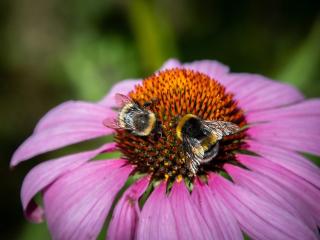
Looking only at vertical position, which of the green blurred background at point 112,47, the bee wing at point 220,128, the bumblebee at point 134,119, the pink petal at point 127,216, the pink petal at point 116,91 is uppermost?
the green blurred background at point 112,47

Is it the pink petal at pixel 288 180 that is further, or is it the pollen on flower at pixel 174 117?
the pollen on flower at pixel 174 117

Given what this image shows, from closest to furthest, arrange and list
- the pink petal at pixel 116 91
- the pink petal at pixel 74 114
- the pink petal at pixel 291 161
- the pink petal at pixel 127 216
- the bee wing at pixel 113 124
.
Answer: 1. the pink petal at pixel 127 216
2. the pink petal at pixel 291 161
3. the bee wing at pixel 113 124
4. the pink petal at pixel 74 114
5. the pink petal at pixel 116 91

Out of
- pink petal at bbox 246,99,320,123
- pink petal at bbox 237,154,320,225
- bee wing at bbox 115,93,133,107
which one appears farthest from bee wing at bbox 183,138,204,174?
pink petal at bbox 246,99,320,123

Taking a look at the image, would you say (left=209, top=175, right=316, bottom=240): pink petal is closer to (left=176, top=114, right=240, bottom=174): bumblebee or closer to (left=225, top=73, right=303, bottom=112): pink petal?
(left=176, top=114, right=240, bottom=174): bumblebee

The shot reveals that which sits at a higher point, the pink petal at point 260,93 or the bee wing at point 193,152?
the pink petal at point 260,93

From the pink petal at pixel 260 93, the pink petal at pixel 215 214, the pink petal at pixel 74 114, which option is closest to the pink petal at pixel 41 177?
the pink petal at pixel 74 114

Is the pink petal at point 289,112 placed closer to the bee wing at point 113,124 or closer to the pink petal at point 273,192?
the pink petal at point 273,192

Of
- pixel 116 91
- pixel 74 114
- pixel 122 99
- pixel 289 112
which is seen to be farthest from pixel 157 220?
pixel 116 91

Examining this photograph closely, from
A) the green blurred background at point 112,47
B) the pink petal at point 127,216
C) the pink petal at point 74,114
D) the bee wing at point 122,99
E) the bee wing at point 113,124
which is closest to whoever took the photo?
the pink petal at point 127,216
